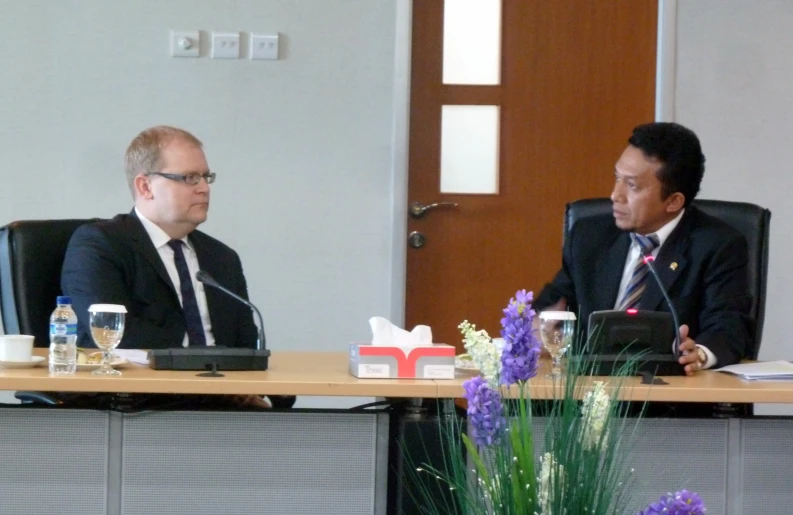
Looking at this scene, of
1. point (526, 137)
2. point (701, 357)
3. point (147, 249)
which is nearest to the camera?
point (701, 357)

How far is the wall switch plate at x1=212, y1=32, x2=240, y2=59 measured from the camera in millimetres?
3979

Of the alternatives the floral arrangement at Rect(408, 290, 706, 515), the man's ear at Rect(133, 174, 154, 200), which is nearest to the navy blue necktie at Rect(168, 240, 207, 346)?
the man's ear at Rect(133, 174, 154, 200)

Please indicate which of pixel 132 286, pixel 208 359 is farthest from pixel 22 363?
pixel 132 286

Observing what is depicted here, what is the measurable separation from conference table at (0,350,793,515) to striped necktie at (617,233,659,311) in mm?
694

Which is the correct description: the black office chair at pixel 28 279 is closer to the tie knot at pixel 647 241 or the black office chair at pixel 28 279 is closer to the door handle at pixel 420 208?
the tie knot at pixel 647 241

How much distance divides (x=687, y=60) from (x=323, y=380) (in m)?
2.61

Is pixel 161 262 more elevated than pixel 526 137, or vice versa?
pixel 526 137

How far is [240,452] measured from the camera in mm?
2047

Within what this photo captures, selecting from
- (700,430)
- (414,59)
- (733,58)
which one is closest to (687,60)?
(733,58)

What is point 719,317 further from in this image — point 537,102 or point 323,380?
point 537,102

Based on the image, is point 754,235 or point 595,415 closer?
point 595,415

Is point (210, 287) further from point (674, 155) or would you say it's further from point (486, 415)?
point (486, 415)

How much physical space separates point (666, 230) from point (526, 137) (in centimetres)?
135

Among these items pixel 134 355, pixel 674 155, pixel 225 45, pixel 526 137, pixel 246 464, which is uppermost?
pixel 225 45
